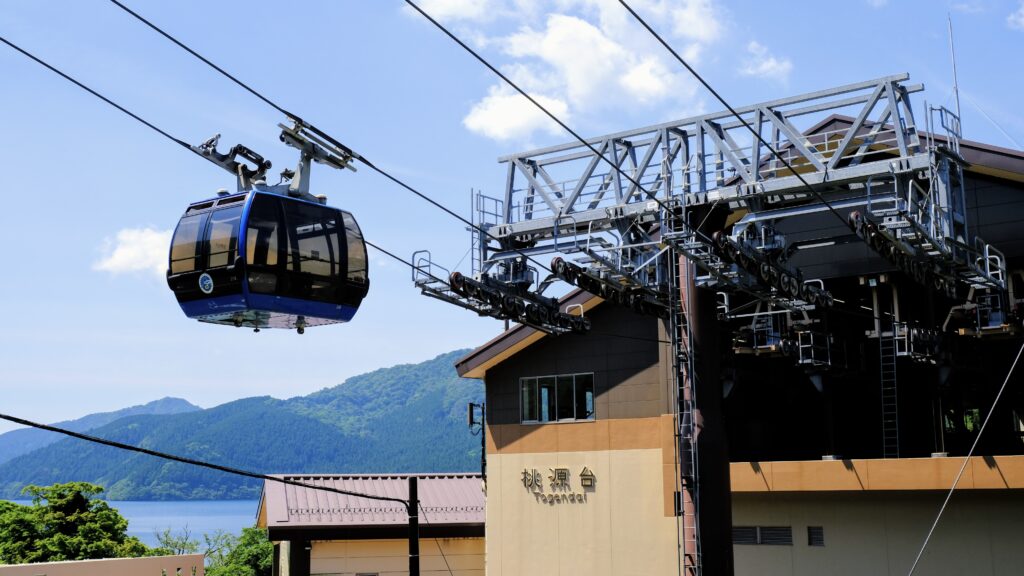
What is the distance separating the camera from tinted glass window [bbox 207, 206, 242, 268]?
17328 mm

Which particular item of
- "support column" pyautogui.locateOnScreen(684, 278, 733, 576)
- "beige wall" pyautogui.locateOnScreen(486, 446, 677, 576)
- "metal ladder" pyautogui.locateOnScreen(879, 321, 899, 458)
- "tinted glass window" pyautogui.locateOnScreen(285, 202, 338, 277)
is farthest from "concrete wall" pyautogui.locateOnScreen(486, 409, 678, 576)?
"tinted glass window" pyautogui.locateOnScreen(285, 202, 338, 277)

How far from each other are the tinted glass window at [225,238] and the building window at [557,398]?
1595cm

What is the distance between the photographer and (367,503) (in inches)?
1515

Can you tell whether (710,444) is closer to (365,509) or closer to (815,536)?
(815,536)

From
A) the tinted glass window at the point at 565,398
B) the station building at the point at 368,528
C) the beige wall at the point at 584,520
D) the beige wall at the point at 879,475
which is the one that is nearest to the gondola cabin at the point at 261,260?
the beige wall at the point at 584,520

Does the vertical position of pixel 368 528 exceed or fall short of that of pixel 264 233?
it falls short

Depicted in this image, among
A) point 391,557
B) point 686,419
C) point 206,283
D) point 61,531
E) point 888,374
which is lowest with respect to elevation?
point 391,557

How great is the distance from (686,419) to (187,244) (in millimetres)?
13207

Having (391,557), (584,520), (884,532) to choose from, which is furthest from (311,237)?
(391,557)

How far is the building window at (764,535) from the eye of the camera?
28484mm

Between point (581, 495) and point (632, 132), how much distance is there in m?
10.7

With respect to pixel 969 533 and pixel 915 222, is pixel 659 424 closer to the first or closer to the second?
pixel 969 533

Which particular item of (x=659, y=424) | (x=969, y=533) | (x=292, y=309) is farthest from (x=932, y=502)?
(x=292, y=309)

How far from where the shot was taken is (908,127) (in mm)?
23141
